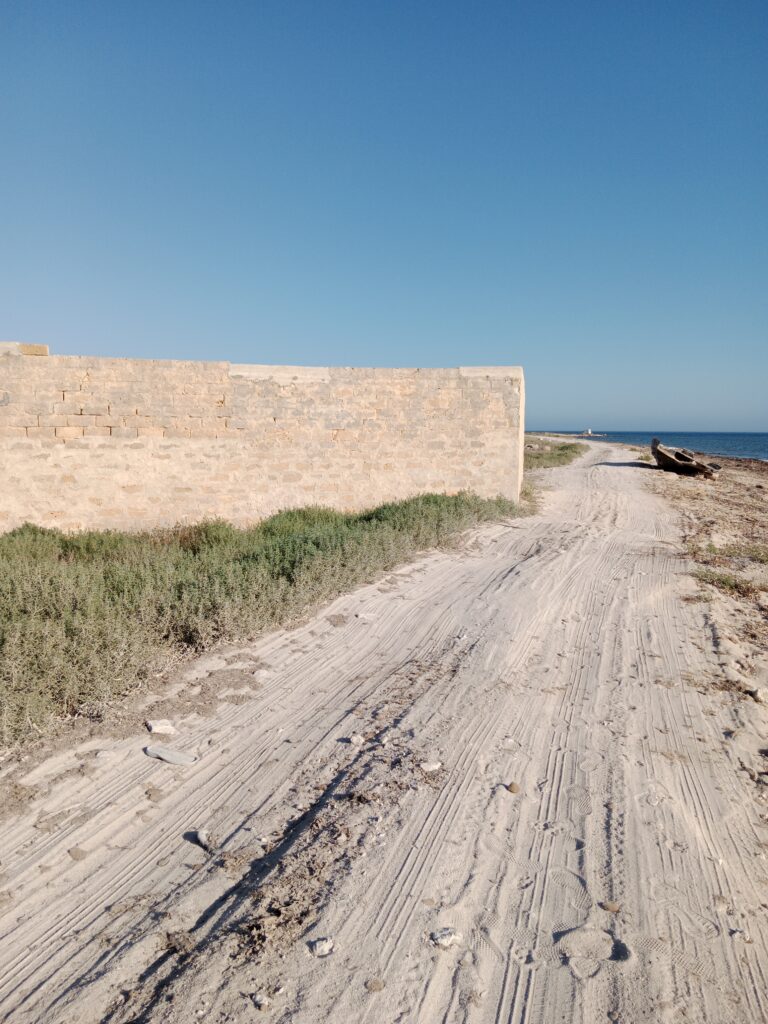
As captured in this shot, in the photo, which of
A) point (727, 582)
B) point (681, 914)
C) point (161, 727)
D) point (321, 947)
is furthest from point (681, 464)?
point (321, 947)

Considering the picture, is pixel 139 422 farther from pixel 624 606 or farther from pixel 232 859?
pixel 232 859

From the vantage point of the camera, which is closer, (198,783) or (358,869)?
(358,869)

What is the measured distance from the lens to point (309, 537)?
7.64 meters

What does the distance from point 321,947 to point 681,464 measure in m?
20.9

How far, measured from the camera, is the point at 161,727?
3.59 m

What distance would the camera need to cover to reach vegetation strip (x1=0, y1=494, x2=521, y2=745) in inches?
148

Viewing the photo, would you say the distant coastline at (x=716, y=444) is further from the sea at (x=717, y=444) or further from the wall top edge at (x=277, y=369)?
the wall top edge at (x=277, y=369)

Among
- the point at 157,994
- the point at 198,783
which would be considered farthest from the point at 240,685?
the point at 157,994

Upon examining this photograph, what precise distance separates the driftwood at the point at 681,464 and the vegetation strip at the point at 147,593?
44.2 feet

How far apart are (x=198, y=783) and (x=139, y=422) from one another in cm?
809

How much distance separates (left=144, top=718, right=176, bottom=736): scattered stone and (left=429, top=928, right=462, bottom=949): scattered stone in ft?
6.68

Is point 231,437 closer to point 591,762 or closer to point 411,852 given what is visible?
point 591,762

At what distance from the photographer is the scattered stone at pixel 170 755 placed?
10.8 ft

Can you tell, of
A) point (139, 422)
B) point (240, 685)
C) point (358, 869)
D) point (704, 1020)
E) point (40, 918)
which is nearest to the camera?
point (704, 1020)
